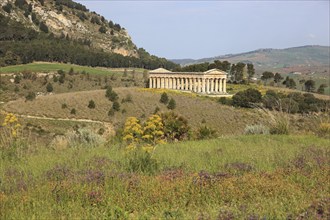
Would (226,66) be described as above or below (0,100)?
above

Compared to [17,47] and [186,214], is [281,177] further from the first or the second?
[17,47]

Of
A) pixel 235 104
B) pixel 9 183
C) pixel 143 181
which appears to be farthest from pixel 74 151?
pixel 235 104

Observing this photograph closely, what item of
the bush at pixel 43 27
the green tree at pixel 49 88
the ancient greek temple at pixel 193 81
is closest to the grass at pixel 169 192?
the green tree at pixel 49 88

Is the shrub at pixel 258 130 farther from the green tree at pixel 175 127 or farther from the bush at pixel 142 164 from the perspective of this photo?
the bush at pixel 142 164

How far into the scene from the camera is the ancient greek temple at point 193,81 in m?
78.6

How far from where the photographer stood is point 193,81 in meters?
80.8

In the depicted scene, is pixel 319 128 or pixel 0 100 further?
pixel 0 100

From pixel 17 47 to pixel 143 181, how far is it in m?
97.3

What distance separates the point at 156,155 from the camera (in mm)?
8727

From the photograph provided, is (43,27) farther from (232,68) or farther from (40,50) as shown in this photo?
(232,68)

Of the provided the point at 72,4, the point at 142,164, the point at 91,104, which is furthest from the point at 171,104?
the point at 72,4

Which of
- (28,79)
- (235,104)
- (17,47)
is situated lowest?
(235,104)

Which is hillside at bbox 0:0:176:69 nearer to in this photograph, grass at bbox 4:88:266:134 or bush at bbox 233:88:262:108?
grass at bbox 4:88:266:134

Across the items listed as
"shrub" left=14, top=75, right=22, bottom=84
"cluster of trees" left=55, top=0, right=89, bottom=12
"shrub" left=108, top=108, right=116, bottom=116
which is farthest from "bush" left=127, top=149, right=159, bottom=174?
"cluster of trees" left=55, top=0, right=89, bottom=12
